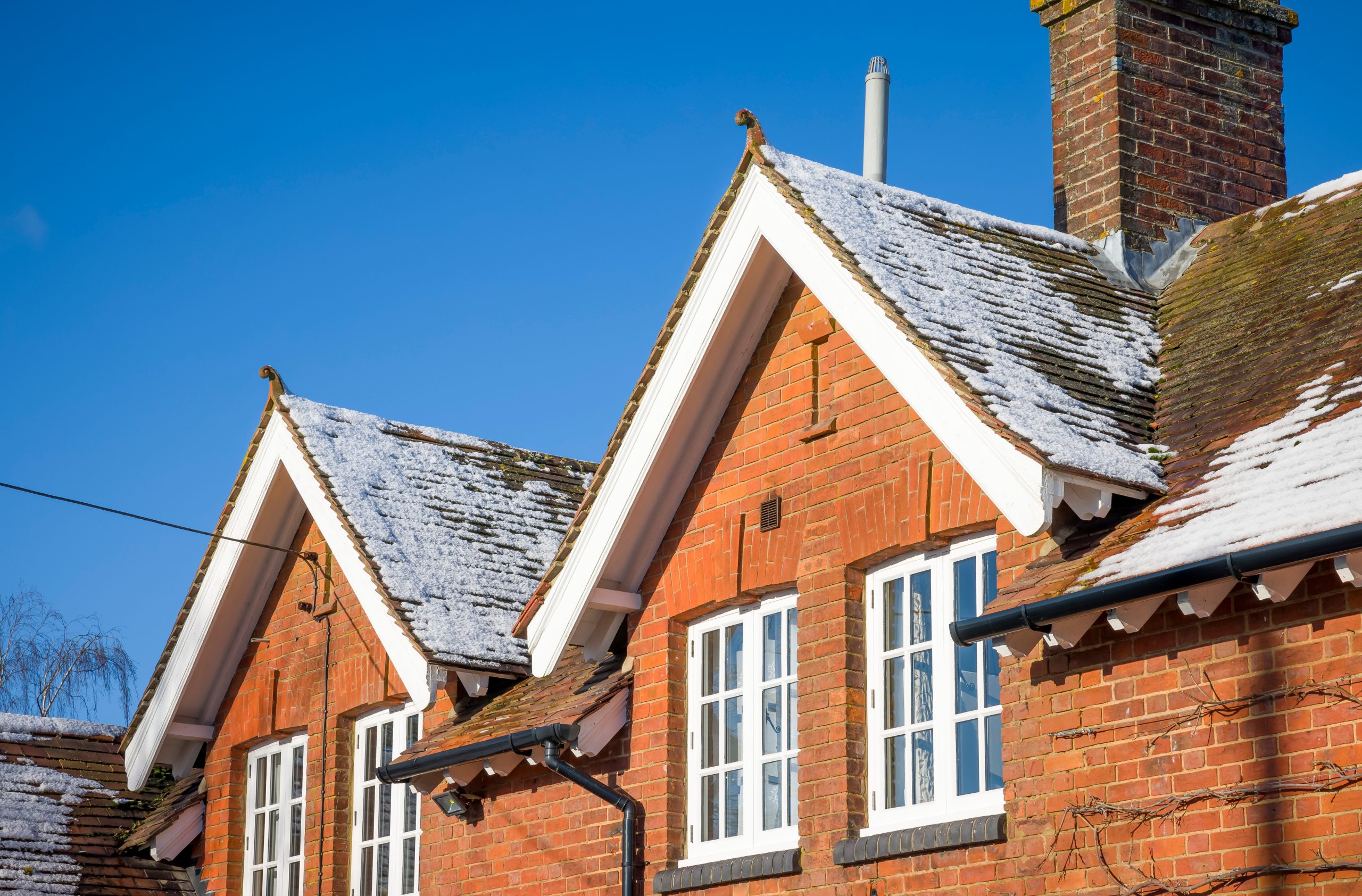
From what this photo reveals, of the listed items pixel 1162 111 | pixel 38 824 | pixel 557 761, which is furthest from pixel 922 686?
pixel 38 824

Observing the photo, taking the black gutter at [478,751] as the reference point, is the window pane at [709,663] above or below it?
above

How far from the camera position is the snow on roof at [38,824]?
16.5 m

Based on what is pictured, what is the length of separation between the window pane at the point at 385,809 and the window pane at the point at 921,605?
5.81m

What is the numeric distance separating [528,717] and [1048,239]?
16.5ft

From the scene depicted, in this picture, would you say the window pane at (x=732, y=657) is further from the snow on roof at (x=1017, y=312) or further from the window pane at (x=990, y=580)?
the snow on roof at (x=1017, y=312)

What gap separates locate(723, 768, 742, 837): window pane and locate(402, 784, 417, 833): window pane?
3.70 meters

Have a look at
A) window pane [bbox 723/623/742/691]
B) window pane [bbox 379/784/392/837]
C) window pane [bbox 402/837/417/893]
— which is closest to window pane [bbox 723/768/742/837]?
window pane [bbox 723/623/742/691]

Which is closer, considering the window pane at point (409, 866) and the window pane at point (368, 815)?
the window pane at point (409, 866)

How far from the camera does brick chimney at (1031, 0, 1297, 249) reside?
13.8 metres

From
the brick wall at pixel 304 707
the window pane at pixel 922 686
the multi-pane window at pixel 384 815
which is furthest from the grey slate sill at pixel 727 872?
the multi-pane window at pixel 384 815

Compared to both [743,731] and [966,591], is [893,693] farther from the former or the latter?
[743,731]

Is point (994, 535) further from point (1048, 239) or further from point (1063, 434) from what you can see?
point (1048, 239)

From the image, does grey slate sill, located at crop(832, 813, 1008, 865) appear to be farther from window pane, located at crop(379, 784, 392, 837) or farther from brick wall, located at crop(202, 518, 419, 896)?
window pane, located at crop(379, 784, 392, 837)

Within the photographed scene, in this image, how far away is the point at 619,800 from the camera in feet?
39.4
